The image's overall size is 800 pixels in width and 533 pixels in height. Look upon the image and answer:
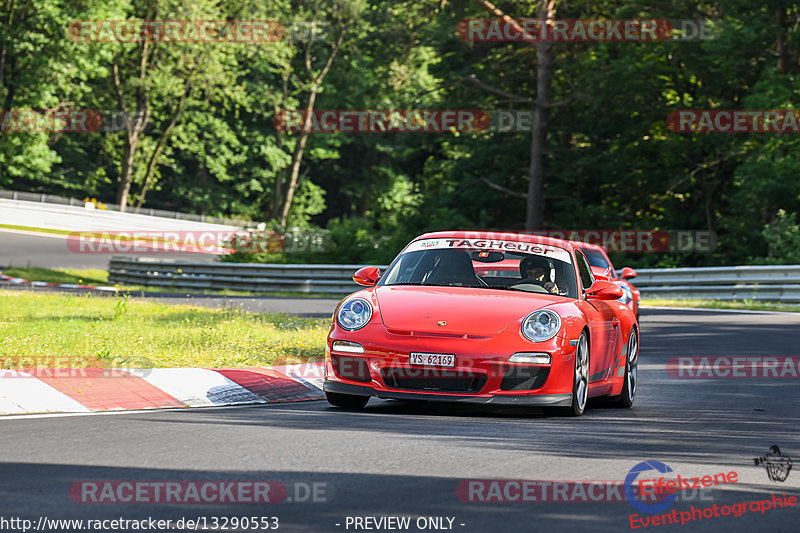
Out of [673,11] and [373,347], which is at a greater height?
[673,11]

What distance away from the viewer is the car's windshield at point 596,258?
17891 millimetres

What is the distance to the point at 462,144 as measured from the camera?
140ft

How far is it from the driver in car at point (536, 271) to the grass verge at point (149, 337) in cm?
297

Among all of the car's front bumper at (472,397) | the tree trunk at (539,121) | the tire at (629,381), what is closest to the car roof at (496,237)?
the tire at (629,381)

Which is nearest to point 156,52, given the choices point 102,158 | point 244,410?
point 102,158

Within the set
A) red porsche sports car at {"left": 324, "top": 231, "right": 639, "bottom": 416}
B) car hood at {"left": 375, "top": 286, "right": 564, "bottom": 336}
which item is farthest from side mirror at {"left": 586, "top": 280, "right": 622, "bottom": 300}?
car hood at {"left": 375, "top": 286, "right": 564, "bottom": 336}

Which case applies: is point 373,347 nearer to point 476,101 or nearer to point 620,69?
point 620,69

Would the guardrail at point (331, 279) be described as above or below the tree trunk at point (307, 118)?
below

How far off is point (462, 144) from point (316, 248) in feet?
29.7

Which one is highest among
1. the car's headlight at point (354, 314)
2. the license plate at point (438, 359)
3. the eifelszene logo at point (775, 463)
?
the car's headlight at point (354, 314)
